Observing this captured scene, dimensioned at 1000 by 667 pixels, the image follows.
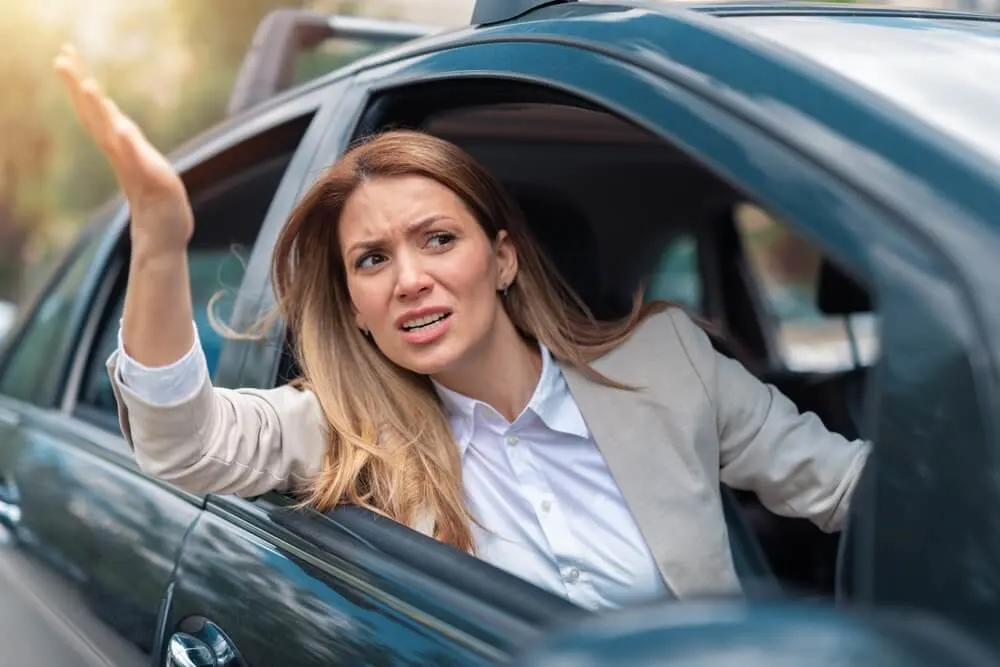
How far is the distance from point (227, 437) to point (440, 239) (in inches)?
18.0

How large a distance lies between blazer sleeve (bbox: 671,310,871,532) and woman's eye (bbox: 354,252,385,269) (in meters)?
0.46

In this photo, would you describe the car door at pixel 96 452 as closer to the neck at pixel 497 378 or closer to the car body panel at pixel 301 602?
the car body panel at pixel 301 602

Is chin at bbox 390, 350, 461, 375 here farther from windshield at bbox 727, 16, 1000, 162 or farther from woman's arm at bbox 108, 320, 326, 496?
windshield at bbox 727, 16, 1000, 162

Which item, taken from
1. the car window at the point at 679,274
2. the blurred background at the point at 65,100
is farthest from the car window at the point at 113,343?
the blurred background at the point at 65,100

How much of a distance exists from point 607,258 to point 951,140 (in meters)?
2.91

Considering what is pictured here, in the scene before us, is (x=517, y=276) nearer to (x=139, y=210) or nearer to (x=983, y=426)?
(x=139, y=210)

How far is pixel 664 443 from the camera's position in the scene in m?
1.94

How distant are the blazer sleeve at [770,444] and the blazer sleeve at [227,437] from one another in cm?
58

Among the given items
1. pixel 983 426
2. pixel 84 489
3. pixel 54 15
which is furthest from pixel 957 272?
pixel 54 15

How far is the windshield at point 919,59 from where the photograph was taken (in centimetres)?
136

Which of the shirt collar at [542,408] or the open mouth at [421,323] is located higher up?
the open mouth at [421,323]

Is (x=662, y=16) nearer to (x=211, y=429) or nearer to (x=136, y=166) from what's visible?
(x=136, y=166)

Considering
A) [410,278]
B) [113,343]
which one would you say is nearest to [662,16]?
[410,278]

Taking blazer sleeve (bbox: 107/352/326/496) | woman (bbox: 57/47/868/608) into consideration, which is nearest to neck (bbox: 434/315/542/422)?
woman (bbox: 57/47/868/608)
